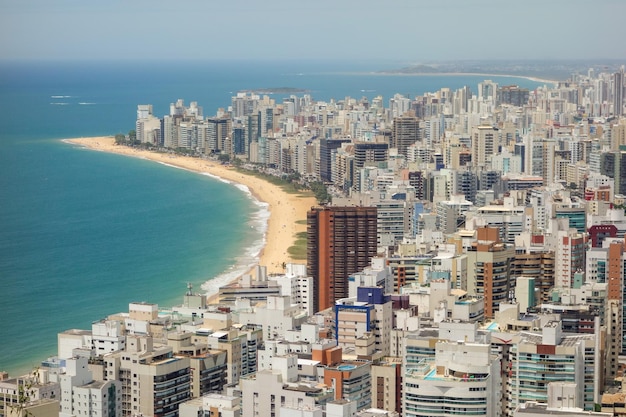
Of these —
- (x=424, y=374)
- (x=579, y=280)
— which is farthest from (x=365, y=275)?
(x=424, y=374)

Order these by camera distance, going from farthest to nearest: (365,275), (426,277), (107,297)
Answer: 1. (107,297)
2. (426,277)
3. (365,275)

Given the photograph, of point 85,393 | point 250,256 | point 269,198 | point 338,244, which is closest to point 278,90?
point 269,198

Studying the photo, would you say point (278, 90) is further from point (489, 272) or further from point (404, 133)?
point (489, 272)

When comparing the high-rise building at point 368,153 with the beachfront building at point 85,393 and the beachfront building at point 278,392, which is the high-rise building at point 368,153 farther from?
the beachfront building at point 278,392

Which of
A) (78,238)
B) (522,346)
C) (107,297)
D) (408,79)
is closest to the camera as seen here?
(522,346)

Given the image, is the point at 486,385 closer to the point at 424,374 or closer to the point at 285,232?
the point at 424,374
